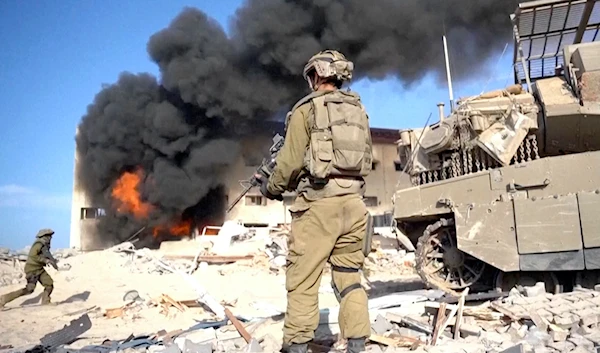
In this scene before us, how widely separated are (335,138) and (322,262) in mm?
682

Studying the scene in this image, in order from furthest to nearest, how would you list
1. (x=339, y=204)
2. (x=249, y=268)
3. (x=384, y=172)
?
(x=384, y=172) → (x=249, y=268) → (x=339, y=204)

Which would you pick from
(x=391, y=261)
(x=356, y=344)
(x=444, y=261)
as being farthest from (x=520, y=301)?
(x=391, y=261)

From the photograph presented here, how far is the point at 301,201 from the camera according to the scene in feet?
9.45

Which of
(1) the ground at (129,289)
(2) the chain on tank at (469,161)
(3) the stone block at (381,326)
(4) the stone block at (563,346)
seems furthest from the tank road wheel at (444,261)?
(4) the stone block at (563,346)

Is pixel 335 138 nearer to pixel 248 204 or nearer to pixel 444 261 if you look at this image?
pixel 444 261

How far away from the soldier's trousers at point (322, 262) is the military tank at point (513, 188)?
3.07 m

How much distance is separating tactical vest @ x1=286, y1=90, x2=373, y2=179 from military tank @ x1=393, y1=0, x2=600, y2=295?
313cm

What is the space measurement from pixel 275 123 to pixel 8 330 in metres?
18.0

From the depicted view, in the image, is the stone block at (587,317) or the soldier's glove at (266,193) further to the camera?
the stone block at (587,317)

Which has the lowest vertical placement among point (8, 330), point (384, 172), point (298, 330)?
point (8, 330)

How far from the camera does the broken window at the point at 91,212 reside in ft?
75.6

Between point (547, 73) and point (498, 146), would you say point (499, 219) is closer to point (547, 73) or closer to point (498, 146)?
point (498, 146)

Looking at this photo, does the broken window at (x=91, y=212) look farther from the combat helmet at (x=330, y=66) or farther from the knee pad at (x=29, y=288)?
the combat helmet at (x=330, y=66)

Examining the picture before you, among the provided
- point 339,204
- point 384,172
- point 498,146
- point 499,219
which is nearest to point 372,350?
point 339,204
